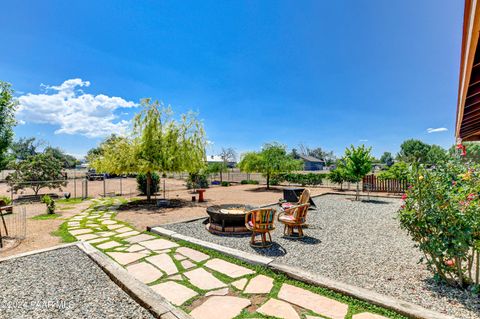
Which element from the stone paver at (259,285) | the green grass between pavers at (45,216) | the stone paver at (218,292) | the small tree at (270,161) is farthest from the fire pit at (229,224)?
the small tree at (270,161)

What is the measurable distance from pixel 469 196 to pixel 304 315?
8.47ft

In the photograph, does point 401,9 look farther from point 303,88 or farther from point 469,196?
point 303,88

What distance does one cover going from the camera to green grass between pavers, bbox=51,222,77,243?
5.40 m

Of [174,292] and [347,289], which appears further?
[174,292]

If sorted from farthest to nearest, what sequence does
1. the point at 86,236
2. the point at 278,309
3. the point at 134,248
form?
the point at 86,236
the point at 134,248
the point at 278,309

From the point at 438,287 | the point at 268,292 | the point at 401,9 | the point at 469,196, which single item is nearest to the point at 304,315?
the point at 268,292

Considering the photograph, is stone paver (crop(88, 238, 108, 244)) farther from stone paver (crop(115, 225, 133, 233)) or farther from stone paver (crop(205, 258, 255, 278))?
stone paver (crop(205, 258, 255, 278))

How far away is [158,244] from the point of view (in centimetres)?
489

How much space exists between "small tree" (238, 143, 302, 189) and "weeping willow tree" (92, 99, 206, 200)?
873cm

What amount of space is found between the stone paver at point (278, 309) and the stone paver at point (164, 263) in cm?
167

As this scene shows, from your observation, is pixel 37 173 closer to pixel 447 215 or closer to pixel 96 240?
pixel 96 240

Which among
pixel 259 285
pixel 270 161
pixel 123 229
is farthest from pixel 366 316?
pixel 270 161

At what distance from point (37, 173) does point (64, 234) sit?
11.1 meters

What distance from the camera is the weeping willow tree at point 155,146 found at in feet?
33.3
